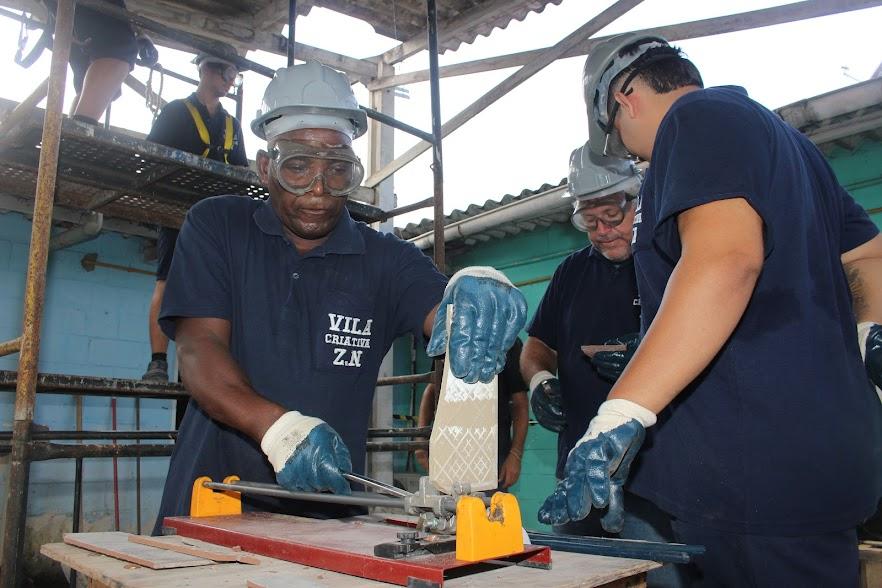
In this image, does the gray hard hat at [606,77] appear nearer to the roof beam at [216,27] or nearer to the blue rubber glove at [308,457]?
the blue rubber glove at [308,457]

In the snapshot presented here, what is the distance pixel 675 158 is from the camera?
1638mm

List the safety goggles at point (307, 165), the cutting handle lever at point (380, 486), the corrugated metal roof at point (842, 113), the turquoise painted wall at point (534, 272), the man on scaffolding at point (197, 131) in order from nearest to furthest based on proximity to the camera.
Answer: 1. the cutting handle lever at point (380, 486)
2. the safety goggles at point (307, 165)
3. the corrugated metal roof at point (842, 113)
4. the man on scaffolding at point (197, 131)
5. the turquoise painted wall at point (534, 272)

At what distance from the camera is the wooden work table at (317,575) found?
1267mm

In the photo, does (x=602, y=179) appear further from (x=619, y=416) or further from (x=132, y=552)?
(x=132, y=552)

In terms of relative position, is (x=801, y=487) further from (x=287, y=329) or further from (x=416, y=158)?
(x=416, y=158)

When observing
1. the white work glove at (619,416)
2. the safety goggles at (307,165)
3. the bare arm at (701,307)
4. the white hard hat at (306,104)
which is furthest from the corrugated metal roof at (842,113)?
the white work glove at (619,416)

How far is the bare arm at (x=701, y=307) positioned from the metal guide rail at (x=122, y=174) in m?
2.96

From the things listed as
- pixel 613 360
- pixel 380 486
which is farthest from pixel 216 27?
pixel 380 486

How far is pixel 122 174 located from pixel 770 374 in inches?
141

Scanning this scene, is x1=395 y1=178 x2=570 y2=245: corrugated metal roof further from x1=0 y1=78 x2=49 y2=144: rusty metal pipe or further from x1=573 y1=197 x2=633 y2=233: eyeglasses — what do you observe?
x1=0 y1=78 x2=49 y2=144: rusty metal pipe

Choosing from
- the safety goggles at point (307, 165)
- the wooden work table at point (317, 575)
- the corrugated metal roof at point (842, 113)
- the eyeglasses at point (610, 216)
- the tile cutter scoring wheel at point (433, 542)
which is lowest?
the wooden work table at point (317, 575)

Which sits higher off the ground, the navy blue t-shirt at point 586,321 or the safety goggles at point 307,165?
the safety goggles at point 307,165

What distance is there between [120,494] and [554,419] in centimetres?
487

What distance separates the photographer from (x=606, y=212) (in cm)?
350
